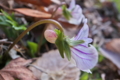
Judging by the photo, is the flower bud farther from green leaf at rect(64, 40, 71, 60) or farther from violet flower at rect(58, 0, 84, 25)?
violet flower at rect(58, 0, 84, 25)

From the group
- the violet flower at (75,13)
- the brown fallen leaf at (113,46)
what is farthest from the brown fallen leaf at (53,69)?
the brown fallen leaf at (113,46)

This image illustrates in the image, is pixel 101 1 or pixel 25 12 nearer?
pixel 25 12

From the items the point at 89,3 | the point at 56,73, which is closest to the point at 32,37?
the point at 56,73

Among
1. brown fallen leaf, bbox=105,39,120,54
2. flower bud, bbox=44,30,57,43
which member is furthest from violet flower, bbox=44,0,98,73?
brown fallen leaf, bbox=105,39,120,54

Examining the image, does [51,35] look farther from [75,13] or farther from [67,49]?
[75,13]

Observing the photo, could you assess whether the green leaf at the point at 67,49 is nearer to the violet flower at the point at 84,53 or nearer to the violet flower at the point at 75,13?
the violet flower at the point at 84,53

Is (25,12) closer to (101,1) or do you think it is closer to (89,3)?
(89,3)
